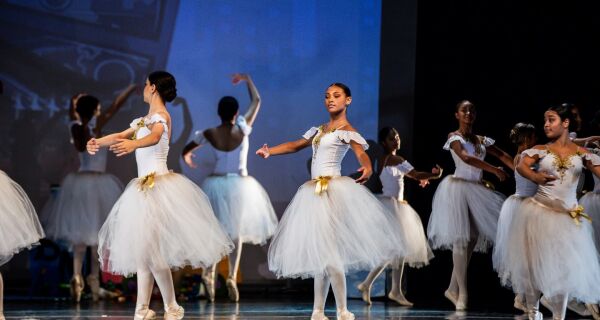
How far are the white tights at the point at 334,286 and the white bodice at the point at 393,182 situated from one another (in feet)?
7.79

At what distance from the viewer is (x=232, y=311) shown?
6863mm

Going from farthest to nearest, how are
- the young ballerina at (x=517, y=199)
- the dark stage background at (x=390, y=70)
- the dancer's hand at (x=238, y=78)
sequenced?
the dancer's hand at (x=238, y=78)
the dark stage background at (x=390, y=70)
the young ballerina at (x=517, y=199)

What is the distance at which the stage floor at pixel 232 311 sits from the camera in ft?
21.1

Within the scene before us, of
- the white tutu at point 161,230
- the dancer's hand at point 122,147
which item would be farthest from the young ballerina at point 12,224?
the dancer's hand at point 122,147

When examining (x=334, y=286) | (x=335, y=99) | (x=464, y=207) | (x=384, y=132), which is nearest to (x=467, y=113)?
(x=464, y=207)

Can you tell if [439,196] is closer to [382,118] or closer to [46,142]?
[382,118]

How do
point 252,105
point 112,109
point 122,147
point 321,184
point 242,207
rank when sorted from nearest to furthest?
point 122,147 < point 321,184 < point 242,207 < point 112,109 < point 252,105

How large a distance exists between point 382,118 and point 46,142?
9.92 ft

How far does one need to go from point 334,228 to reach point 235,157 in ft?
9.88

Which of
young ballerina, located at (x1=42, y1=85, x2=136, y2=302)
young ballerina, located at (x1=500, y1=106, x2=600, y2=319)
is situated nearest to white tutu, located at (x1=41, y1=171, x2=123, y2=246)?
young ballerina, located at (x1=42, y1=85, x2=136, y2=302)

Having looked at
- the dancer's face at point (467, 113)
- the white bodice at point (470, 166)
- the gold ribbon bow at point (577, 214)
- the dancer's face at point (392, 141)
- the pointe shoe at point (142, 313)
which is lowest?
the pointe shoe at point (142, 313)

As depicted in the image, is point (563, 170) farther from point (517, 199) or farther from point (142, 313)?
point (142, 313)

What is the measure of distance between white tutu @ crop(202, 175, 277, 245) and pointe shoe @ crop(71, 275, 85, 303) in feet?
4.06

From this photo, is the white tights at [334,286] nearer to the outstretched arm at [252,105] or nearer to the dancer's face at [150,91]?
the dancer's face at [150,91]
